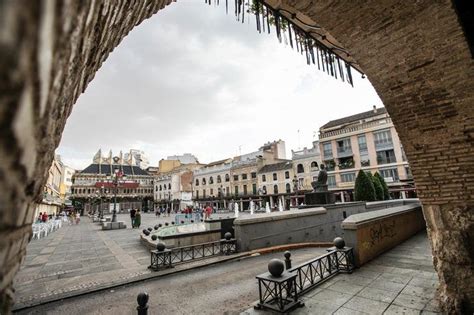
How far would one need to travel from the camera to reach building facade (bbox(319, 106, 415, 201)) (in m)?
31.1

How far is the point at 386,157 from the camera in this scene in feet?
107

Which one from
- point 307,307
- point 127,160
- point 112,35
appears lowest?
point 307,307

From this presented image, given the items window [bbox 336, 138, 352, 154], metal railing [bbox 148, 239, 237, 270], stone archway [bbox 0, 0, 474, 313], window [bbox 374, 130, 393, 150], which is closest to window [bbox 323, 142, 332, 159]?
window [bbox 336, 138, 352, 154]

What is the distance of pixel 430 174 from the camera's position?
4.01m

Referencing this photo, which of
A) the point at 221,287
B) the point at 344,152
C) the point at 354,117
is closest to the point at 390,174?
the point at 344,152

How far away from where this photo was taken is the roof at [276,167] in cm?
4367

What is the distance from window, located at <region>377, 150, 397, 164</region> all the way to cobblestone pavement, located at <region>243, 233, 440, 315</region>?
29039 mm

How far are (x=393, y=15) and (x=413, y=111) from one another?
5.15 ft

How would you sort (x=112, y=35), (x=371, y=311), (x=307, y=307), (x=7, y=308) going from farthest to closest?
(x=307, y=307) → (x=371, y=311) → (x=112, y=35) → (x=7, y=308)

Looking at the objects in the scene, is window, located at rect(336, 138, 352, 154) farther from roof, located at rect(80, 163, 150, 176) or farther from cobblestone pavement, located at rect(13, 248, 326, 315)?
roof, located at rect(80, 163, 150, 176)

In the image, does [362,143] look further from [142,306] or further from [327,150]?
[142,306]

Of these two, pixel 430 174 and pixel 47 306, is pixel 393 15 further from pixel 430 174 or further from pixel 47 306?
pixel 47 306

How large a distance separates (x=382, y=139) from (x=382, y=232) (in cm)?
2900

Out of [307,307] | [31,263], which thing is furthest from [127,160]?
[307,307]
